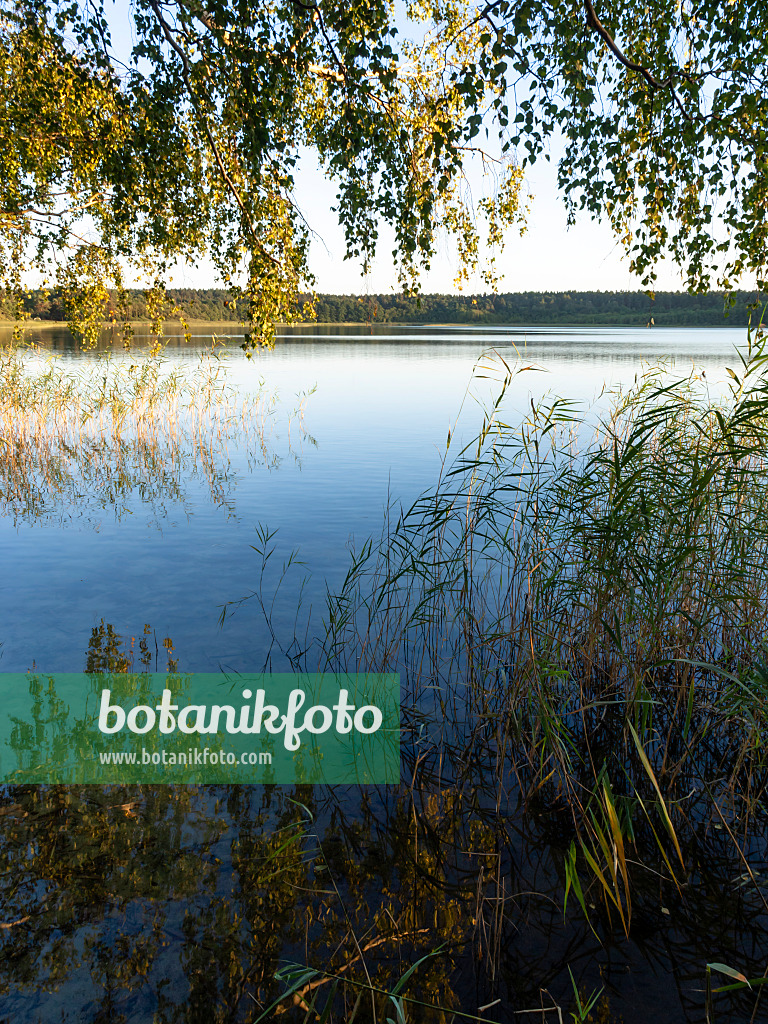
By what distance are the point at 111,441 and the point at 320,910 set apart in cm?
1386

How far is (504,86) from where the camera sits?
5.17 m

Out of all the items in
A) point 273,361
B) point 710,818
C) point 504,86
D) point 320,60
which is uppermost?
point 320,60

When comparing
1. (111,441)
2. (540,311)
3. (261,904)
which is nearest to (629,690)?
(261,904)

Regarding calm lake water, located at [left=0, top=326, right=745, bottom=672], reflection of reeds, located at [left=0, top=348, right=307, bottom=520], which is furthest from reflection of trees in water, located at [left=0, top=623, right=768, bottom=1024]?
reflection of reeds, located at [left=0, top=348, right=307, bottom=520]

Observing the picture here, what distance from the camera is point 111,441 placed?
14906mm

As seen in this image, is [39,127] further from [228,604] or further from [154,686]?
[154,686]

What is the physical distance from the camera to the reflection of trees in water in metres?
2.63

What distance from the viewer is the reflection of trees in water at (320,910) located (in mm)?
2631

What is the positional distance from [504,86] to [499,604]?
465 centimetres

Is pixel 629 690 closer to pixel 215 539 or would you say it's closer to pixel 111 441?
pixel 215 539

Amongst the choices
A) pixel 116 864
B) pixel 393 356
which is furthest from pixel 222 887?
pixel 393 356

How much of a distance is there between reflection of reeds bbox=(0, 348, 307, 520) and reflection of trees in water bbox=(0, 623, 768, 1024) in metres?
7.47

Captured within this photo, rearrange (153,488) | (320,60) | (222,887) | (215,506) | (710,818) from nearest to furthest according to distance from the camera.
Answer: (222,887), (710,818), (320,60), (215,506), (153,488)

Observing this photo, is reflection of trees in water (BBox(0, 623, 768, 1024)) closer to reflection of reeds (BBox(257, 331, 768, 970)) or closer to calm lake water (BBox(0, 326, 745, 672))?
reflection of reeds (BBox(257, 331, 768, 970))
